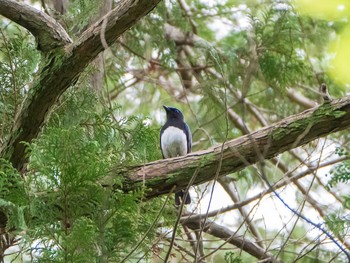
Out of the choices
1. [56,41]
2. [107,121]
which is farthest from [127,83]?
[56,41]

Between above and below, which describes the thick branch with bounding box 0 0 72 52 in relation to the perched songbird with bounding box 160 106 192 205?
below

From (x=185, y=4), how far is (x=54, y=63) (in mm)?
3023

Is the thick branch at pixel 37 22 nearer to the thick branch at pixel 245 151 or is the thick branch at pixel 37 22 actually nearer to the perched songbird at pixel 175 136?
the thick branch at pixel 245 151

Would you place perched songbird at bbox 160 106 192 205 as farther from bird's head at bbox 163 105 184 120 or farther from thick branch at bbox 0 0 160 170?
thick branch at bbox 0 0 160 170

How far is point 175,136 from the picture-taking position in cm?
571

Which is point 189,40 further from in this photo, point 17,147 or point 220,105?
point 17,147

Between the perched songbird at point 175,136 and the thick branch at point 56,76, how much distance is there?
2.26 m

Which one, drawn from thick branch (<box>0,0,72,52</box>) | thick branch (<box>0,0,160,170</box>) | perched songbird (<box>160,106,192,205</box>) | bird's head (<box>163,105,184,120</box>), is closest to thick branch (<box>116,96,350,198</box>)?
thick branch (<box>0,0,160,170</box>)

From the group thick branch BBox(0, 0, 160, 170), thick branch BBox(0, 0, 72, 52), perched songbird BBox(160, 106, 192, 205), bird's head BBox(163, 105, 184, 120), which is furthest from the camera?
bird's head BBox(163, 105, 184, 120)

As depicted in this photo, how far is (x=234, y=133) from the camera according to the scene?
5.81m

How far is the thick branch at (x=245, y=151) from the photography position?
331 cm

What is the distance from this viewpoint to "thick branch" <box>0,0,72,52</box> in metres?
3.45

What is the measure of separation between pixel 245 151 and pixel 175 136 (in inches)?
92.5

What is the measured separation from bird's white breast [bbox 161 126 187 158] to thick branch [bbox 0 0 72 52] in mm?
2272
